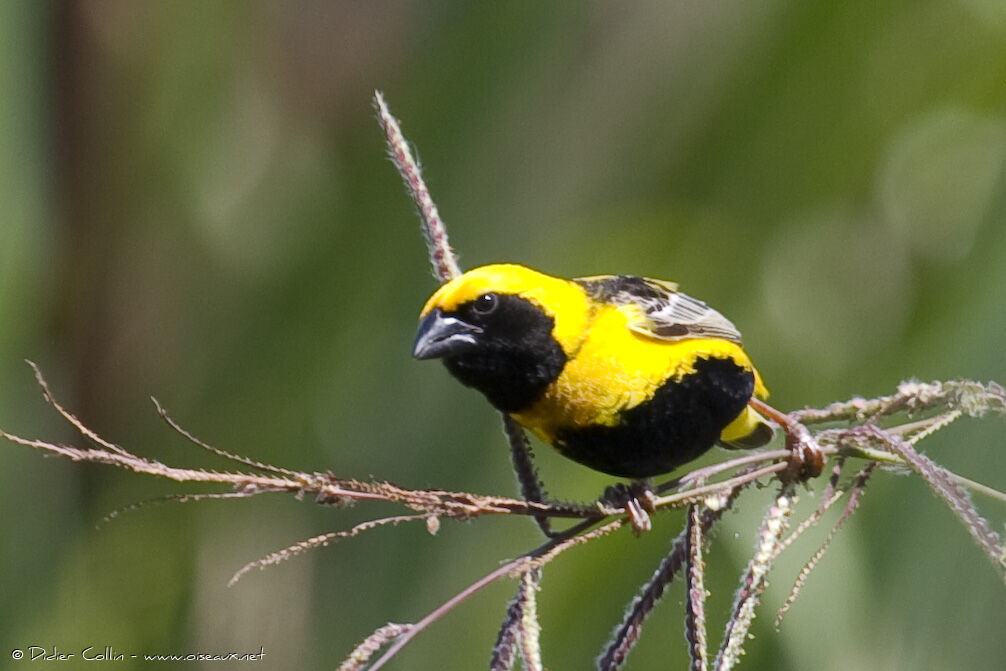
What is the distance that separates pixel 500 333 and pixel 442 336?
10 cm

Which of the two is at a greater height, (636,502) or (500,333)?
(500,333)

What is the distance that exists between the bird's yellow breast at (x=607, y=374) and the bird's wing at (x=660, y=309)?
0.02 m

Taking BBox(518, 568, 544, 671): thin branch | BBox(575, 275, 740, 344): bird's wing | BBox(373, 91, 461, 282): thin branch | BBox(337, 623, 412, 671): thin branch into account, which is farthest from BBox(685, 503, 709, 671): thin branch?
BBox(575, 275, 740, 344): bird's wing

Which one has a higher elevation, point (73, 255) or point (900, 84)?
point (900, 84)

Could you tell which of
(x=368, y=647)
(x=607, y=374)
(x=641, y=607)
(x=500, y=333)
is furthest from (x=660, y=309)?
(x=368, y=647)

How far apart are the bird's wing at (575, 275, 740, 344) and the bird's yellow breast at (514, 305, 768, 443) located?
0.06 ft

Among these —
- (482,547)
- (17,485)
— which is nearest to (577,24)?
(482,547)

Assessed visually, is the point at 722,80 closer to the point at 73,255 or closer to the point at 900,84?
the point at 900,84

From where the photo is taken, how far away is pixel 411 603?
2.10 m

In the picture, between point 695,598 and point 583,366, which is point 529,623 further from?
point 583,366

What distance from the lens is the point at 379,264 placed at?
2186 mm

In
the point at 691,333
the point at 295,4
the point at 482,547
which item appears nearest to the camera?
the point at 691,333

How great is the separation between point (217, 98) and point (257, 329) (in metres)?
0.48

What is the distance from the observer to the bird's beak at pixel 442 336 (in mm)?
1685
